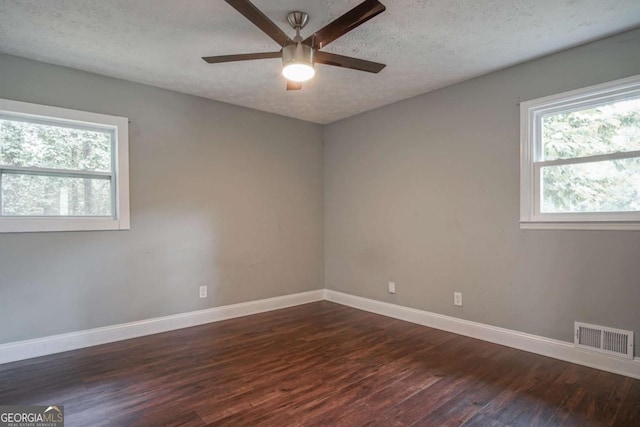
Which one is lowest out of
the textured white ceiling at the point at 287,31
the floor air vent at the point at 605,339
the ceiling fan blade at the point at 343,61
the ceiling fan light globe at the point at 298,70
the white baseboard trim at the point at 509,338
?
the white baseboard trim at the point at 509,338

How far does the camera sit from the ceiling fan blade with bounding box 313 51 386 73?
7.61ft

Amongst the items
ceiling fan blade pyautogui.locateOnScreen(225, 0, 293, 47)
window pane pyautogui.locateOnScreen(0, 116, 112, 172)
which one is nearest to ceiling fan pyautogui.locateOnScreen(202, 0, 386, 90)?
ceiling fan blade pyautogui.locateOnScreen(225, 0, 293, 47)

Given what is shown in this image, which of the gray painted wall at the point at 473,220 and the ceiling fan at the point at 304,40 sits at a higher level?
the ceiling fan at the point at 304,40

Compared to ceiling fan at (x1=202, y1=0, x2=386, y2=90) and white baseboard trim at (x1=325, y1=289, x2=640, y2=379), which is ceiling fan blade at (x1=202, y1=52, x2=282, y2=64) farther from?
white baseboard trim at (x1=325, y1=289, x2=640, y2=379)

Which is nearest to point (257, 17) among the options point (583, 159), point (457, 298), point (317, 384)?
point (317, 384)

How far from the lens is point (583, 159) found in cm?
279

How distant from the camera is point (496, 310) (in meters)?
3.26

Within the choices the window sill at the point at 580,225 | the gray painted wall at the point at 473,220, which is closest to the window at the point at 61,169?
the gray painted wall at the point at 473,220

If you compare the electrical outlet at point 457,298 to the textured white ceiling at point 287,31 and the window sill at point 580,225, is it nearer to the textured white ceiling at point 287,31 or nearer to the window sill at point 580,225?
the window sill at point 580,225

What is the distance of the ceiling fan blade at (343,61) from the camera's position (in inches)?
91.4

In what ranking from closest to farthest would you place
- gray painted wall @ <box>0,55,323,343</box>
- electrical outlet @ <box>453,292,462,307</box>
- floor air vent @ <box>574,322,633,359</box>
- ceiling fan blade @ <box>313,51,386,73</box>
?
ceiling fan blade @ <box>313,51,386,73</box> < floor air vent @ <box>574,322,633,359</box> < gray painted wall @ <box>0,55,323,343</box> < electrical outlet @ <box>453,292,462,307</box>

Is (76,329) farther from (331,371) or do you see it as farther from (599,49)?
(599,49)

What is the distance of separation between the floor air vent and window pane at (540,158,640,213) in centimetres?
93

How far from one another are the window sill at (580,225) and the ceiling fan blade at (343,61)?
Answer: 76.5 inches
